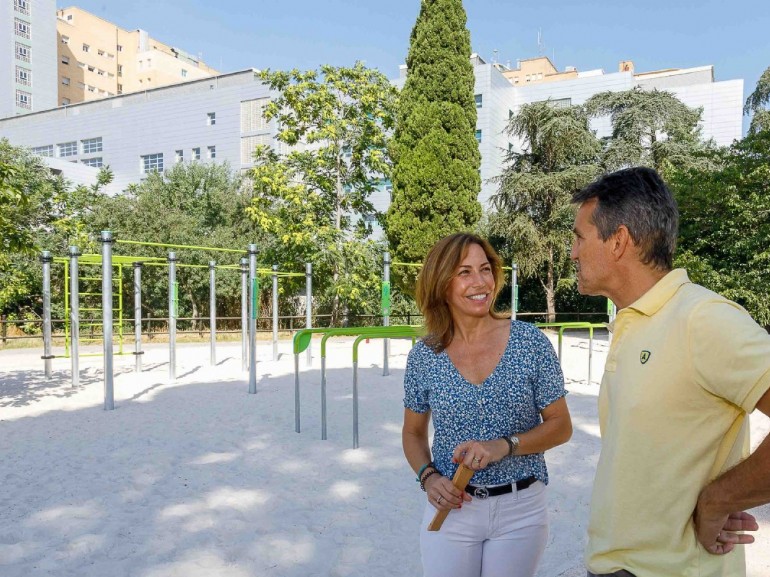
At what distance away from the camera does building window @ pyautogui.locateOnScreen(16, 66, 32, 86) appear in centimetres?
4975

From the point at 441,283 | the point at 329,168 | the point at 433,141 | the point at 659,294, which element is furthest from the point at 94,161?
the point at 659,294

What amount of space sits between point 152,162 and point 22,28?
75.3ft

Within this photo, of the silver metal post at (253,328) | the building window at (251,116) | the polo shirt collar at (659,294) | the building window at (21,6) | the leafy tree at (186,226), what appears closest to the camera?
the polo shirt collar at (659,294)

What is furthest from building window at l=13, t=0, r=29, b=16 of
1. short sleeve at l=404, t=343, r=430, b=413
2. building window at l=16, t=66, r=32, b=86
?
short sleeve at l=404, t=343, r=430, b=413

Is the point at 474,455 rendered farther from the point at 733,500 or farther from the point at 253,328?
the point at 253,328

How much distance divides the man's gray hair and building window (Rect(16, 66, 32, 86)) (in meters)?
58.7

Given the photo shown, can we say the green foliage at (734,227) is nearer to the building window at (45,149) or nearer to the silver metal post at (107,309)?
the silver metal post at (107,309)

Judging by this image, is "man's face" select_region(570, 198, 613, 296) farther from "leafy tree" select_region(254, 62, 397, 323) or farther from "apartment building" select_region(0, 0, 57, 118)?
"apartment building" select_region(0, 0, 57, 118)

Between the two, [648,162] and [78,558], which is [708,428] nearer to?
[78,558]

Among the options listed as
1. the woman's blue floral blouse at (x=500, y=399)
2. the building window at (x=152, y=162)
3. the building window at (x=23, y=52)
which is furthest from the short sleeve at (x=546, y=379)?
the building window at (x=23, y=52)

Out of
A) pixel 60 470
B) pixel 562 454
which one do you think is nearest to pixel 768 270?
pixel 562 454

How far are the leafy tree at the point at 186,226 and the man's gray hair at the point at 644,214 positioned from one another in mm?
19871

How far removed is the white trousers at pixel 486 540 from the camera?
1744 millimetres

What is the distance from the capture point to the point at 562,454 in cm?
579
